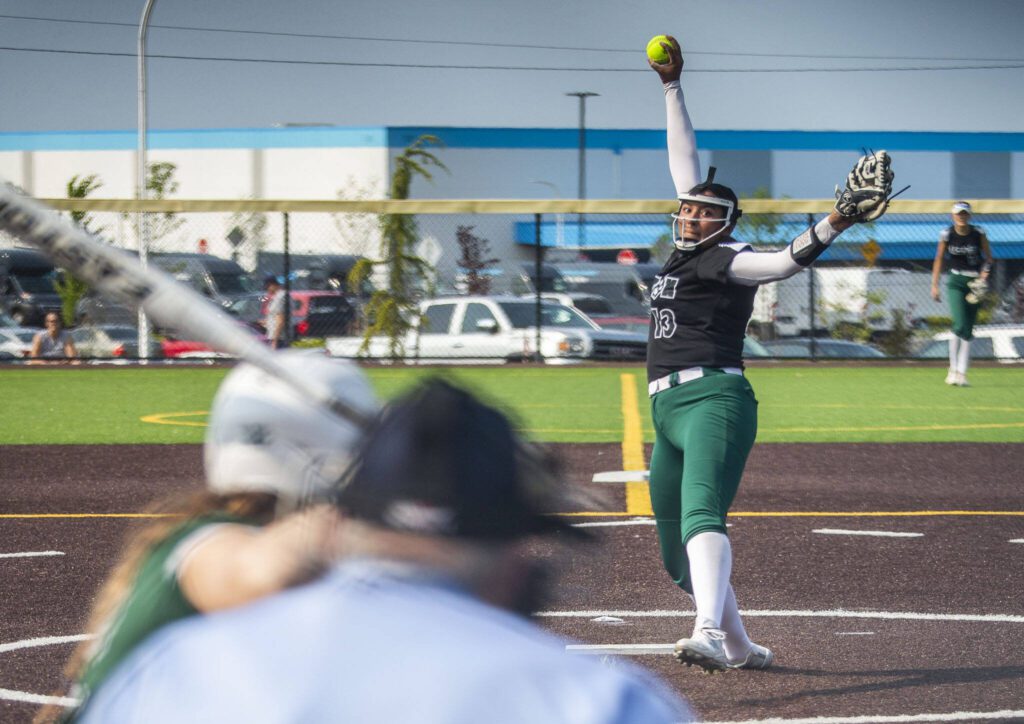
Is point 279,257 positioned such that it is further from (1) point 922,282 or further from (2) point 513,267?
(1) point 922,282

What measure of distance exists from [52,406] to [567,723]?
51.2 ft

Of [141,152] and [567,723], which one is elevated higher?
[141,152]

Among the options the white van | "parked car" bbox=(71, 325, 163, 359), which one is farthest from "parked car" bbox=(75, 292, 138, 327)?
the white van

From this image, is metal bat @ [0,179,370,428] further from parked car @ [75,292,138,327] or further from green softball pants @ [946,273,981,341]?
parked car @ [75,292,138,327]

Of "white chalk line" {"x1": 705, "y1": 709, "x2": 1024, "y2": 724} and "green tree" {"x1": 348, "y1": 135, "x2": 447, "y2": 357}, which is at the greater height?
"green tree" {"x1": 348, "y1": 135, "x2": 447, "y2": 357}

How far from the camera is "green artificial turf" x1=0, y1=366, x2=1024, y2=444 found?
44.3 ft

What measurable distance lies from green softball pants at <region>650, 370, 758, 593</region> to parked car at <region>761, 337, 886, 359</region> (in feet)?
53.3

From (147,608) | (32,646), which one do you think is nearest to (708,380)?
Result: (32,646)

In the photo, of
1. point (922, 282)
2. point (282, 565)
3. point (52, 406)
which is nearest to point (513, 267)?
point (922, 282)

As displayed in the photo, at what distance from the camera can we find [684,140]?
5.98m

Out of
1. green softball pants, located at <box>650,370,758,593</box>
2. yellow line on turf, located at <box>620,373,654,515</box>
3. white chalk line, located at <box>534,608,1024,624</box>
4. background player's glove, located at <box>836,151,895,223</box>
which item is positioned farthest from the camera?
yellow line on turf, located at <box>620,373,654,515</box>

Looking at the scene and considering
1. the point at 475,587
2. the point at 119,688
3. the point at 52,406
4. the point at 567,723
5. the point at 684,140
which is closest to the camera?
the point at 567,723

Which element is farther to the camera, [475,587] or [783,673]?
[783,673]

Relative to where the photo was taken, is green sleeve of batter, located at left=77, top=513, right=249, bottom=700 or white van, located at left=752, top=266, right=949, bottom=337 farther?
white van, located at left=752, top=266, right=949, bottom=337
